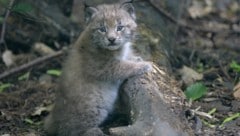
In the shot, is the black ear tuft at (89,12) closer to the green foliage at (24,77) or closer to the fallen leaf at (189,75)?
the fallen leaf at (189,75)

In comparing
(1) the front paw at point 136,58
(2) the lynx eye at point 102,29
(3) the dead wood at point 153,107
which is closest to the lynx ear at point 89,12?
(2) the lynx eye at point 102,29

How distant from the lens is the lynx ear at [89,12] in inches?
239

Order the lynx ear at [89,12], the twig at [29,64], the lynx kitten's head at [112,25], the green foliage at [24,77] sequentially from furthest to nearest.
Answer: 1. the green foliage at [24,77]
2. the twig at [29,64]
3. the lynx ear at [89,12]
4. the lynx kitten's head at [112,25]

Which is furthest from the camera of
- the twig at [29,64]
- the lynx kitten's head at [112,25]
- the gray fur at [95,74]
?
the twig at [29,64]

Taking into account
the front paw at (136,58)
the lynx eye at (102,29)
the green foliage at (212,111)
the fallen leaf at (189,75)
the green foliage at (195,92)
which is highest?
the lynx eye at (102,29)

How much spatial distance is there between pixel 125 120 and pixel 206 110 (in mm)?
1007

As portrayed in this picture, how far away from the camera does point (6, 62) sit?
26.6 ft

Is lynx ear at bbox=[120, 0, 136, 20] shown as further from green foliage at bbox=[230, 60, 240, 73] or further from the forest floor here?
green foliage at bbox=[230, 60, 240, 73]

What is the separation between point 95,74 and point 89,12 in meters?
0.67

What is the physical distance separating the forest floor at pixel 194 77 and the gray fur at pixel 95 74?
56 centimetres

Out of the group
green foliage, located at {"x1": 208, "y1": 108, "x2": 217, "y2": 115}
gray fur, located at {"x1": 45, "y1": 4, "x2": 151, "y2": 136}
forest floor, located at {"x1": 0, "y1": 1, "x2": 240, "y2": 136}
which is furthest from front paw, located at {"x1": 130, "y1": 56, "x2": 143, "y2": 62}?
green foliage, located at {"x1": 208, "y1": 108, "x2": 217, "y2": 115}

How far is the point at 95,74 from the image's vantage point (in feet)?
19.5

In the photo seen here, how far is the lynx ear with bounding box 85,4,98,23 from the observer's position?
6078 millimetres

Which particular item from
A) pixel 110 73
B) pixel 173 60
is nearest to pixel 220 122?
pixel 110 73
